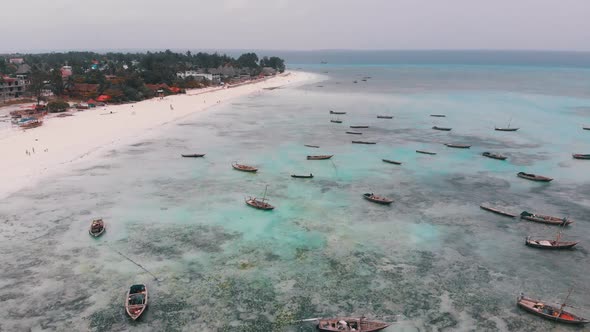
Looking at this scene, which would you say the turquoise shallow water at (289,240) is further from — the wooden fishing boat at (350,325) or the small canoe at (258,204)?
Answer: the wooden fishing boat at (350,325)

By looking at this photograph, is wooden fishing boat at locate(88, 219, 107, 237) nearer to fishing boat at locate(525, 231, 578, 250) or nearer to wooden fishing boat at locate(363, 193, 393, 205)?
wooden fishing boat at locate(363, 193, 393, 205)

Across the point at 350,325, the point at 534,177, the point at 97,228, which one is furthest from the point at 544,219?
the point at 97,228

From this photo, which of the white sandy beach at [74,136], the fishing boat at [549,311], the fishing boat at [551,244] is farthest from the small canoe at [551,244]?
the white sandy beach at [74,136]

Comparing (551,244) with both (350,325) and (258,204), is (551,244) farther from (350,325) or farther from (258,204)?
(258,204)

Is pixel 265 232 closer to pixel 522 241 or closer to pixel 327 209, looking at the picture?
pixel 327 209

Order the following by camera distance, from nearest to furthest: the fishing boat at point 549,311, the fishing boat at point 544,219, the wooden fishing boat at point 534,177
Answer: the fishing boat at point 549,311, the fishing boat at point 544,219, the wooden fishing boat at point 534,177

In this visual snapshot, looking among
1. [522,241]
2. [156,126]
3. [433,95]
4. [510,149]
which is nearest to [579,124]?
[510,149]

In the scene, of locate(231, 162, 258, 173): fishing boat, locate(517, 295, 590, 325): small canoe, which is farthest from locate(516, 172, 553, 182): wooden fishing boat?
locate(231, 162, 258, 173): fishing boat
